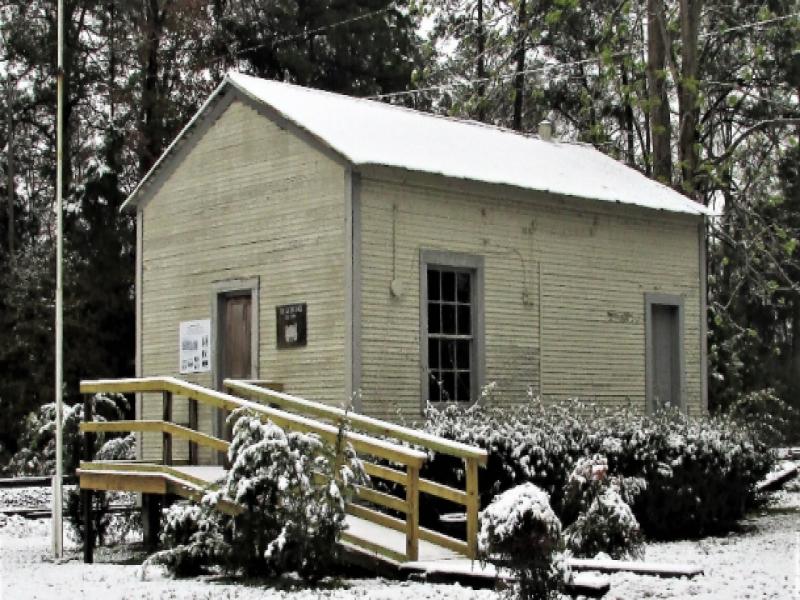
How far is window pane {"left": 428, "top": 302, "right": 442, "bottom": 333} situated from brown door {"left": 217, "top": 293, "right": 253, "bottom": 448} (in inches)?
93.0

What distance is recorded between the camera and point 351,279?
1620cm

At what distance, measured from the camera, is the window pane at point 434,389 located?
17250 mm

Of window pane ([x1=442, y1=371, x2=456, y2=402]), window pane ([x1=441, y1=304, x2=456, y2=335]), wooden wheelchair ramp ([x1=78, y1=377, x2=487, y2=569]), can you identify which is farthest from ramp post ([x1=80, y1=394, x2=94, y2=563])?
window pane ([x1=441, y1=304, x2=456, y2=335])

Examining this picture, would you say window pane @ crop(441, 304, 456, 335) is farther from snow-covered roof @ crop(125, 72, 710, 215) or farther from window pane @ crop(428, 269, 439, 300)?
snow-covered roof @ crop(125, 72, 710, 215)

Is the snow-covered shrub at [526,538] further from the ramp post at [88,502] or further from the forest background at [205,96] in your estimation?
the forest background at [205,96]

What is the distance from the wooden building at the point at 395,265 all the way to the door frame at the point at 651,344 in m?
0.03

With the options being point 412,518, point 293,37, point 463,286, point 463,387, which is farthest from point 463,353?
point 293,37

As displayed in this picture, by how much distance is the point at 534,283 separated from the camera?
1844cm

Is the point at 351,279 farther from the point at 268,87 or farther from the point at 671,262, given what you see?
the point at 671,262

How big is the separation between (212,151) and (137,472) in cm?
556

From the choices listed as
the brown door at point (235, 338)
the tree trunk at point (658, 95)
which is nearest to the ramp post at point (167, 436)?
the brown door at point (235, 338)

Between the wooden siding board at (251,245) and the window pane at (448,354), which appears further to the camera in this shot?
the window pane at (448,354)

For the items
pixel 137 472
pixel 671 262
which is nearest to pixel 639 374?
pixel 671 262

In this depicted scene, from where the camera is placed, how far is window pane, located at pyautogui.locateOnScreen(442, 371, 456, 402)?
57.1 ft
